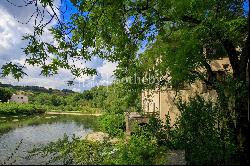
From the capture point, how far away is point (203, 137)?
11.3 m

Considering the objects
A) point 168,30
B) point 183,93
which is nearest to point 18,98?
point 183,93

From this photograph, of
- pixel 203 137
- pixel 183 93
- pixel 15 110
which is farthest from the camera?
pixel 15 110

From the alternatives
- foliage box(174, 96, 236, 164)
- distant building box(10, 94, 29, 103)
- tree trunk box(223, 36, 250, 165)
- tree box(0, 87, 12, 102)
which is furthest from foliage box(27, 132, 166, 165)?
distant building box(10, 94, 29, 103)

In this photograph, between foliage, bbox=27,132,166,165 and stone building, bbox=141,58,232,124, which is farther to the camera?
stone building, bbox=141,58,232,124

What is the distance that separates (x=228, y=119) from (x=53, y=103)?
15021cm

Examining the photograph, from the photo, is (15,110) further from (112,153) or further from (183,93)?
(112,153)

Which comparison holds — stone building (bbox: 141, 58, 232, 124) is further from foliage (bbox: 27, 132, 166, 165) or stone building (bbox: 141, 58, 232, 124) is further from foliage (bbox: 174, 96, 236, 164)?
foliage (bbox: 174, 96, 236, 164)

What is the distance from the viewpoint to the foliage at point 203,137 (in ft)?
34.3

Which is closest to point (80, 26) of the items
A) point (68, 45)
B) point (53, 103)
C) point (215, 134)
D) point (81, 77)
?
point (68, 45)

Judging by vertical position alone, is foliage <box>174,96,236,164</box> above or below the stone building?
below

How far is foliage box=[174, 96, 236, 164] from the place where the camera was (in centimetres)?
1045

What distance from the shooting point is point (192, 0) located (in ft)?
46.2

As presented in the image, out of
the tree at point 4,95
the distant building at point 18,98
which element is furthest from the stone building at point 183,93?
the distant building at point 18,98

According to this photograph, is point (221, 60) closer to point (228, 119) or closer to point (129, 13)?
point (129, 13)
